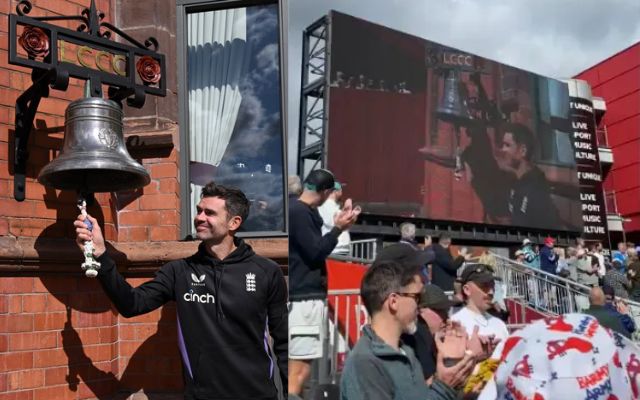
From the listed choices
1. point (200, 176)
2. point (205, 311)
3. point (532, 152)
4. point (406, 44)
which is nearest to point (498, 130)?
point (532, 152)

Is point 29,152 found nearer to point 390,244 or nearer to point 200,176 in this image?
point 200,176

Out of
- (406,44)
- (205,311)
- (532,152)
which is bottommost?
(205,311)

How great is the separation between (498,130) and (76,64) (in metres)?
3.04

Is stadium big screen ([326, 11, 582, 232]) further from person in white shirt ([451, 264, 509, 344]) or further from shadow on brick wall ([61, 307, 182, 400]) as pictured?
shadow on brick wall ([61, 307, 182, 400])

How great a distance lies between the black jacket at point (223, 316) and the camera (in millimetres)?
2951

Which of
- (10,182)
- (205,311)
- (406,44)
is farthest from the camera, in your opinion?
(10,182)

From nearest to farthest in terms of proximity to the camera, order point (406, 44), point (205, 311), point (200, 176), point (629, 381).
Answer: point (629, 381) < point (406, 44) < point (205, 311) < point (200, 176)

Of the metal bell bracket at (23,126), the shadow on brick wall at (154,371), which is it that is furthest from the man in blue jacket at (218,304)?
the shadow on brick wall at (154,371)

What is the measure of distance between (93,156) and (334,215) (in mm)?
2352

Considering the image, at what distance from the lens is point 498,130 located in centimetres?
99

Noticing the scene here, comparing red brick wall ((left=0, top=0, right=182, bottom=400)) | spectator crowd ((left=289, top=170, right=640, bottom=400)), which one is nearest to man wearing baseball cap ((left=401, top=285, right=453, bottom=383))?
spectator crowd ((left=289, top=170, right=640, bottom=400))

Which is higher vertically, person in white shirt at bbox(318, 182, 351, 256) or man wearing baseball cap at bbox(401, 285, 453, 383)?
person in white shirt at bbox(318, 182, 351, 256)

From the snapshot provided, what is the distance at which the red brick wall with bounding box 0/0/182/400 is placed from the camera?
3.44 m

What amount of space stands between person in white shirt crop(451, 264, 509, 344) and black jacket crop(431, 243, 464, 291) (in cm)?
2
